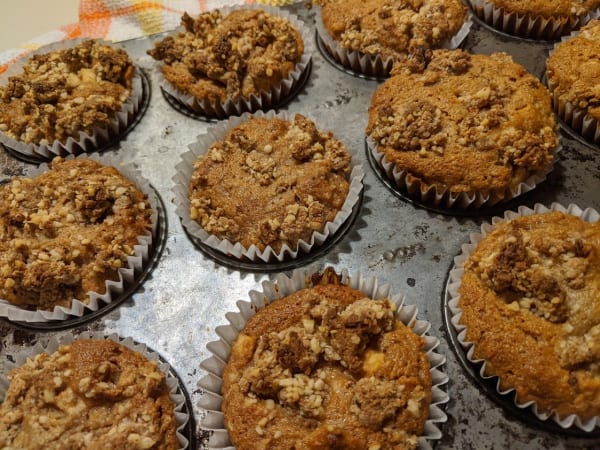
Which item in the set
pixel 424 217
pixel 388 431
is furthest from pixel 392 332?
pixel 424 217

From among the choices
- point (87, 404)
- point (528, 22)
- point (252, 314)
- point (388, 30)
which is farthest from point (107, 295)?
point (528, 22)

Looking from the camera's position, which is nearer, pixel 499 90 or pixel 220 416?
pixel 220 416

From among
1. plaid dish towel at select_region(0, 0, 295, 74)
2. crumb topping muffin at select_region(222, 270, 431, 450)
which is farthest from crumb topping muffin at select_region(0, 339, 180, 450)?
plaid dish towel at select_region(0, 0, 295, 74)

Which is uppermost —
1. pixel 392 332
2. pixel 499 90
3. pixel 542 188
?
pixel 499 90

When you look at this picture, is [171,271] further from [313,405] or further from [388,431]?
[388,431]

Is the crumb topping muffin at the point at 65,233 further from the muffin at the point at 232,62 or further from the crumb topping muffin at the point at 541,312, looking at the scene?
the crumb topping muffin at the point at 541,312

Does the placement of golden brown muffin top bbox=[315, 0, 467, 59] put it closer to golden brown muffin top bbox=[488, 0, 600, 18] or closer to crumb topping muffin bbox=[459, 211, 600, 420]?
golden brown muffin top bbox=[488, 0, 600, 18]
